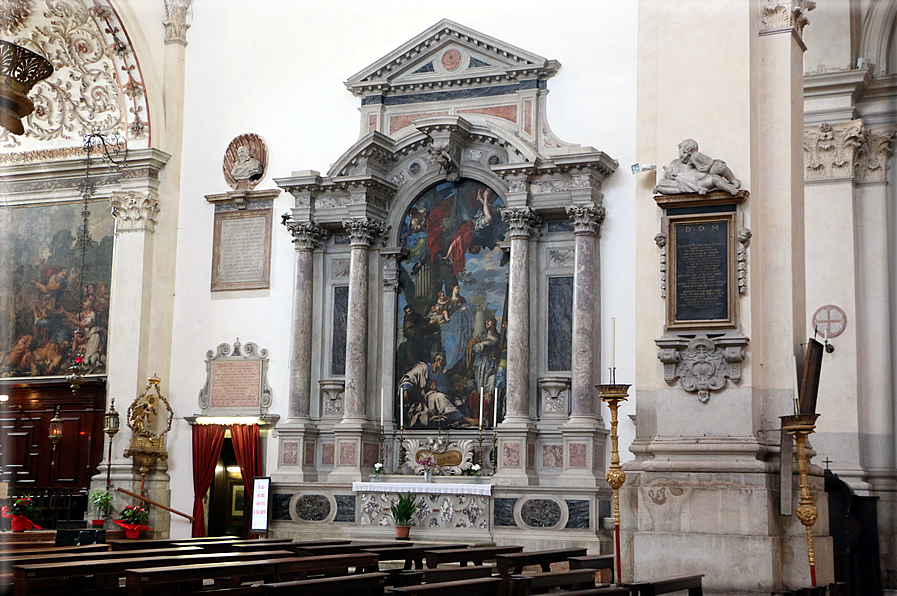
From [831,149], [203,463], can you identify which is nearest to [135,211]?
[203,463]

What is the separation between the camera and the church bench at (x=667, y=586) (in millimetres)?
6840

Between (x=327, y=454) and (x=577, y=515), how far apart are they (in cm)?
420

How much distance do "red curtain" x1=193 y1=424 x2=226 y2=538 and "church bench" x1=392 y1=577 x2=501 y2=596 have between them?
10127 millimetres

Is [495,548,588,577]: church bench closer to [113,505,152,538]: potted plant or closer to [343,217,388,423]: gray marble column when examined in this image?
[343,217,388,423]: gray marble column

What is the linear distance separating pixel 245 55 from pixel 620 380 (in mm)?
8562

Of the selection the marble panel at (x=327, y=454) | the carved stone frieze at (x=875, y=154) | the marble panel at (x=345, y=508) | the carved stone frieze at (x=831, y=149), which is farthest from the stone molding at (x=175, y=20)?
the carved stone frieze at (x=875, y=154)

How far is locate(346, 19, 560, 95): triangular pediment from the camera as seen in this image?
1556 cm

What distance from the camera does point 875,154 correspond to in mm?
13852

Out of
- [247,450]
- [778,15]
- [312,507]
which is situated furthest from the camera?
[247,450]

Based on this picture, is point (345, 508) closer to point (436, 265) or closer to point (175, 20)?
point (436, 265)

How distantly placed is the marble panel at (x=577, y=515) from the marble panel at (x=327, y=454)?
156 inches

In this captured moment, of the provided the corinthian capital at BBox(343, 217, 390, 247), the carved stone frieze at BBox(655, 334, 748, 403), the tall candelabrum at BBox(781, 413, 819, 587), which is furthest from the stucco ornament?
the corinthian capital at BBox(343, 217, 390, 247)

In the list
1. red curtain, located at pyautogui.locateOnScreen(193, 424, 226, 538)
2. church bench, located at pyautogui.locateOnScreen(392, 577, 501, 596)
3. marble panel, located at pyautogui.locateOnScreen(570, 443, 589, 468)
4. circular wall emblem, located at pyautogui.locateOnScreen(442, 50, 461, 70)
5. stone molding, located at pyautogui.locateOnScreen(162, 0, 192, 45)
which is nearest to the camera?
church bench, located at pyautogui.locateOnScreen(392, 577, 501, 596)

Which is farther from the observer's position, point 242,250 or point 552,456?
point 242,250
